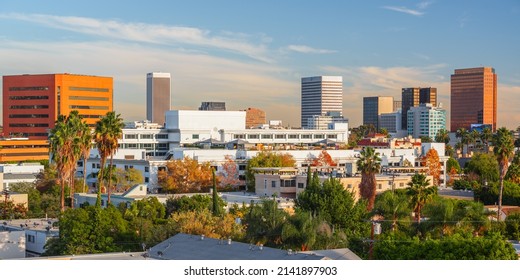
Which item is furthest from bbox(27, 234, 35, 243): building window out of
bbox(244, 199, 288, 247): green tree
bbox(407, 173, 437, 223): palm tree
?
bbox(407, 173, 437, 223): palm tree

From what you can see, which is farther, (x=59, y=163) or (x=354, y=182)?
(x=354, y=182)

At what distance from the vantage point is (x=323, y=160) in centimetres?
8700

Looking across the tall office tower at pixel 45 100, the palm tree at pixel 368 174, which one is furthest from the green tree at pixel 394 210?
the tall office tower at pixel 45 100

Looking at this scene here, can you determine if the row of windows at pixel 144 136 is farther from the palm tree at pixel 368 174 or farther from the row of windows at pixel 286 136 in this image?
the palm tree at pixel 368 174

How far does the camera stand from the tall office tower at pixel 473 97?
174375 mm

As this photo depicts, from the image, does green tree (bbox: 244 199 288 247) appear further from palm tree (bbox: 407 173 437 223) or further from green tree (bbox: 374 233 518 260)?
palm tree (bbox: 407 173 437 223)

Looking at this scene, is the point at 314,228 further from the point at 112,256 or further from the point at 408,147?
the point at 408,147

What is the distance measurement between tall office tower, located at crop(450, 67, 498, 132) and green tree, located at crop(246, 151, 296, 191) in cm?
9482

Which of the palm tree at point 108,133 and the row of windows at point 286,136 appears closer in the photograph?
the palm tree at point 108,133

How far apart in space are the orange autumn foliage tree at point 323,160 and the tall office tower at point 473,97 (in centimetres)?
8800

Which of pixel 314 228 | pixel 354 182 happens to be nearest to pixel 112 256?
pixel 314 228

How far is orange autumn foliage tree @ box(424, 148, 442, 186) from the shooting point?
284 ft

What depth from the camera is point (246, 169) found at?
81250 millimetres
